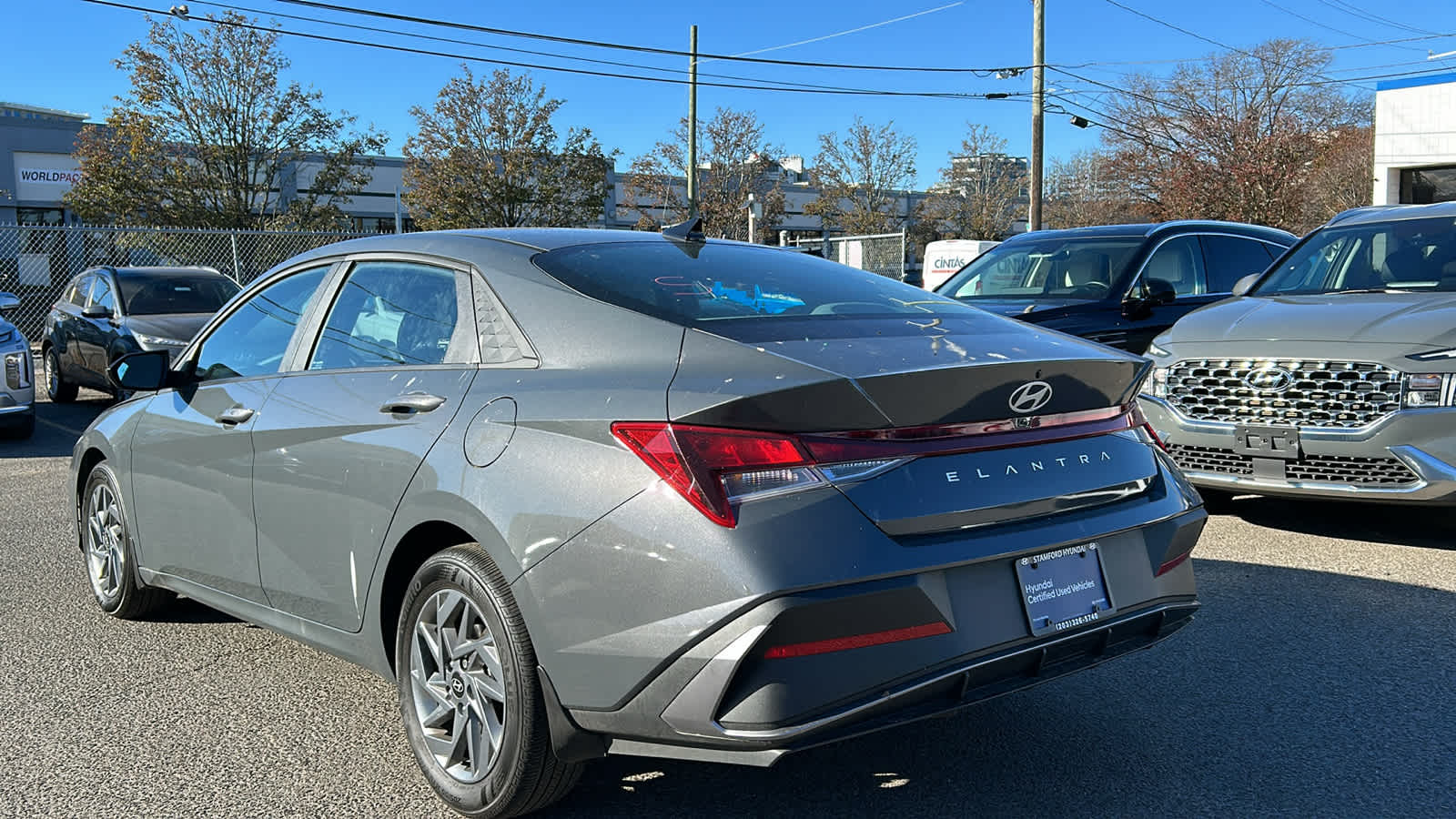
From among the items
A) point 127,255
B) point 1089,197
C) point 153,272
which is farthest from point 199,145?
point 1089,197

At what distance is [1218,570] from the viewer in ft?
18.6

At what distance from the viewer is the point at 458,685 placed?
3.17 metres

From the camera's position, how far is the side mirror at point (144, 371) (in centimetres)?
455

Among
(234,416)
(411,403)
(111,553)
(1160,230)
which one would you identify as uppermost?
(1160,230)

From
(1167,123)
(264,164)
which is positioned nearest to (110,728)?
(264,164)

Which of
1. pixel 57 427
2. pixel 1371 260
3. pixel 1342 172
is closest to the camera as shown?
pixel 1371 260

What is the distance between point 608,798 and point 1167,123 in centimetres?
4885

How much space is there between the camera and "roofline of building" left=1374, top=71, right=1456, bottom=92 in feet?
114

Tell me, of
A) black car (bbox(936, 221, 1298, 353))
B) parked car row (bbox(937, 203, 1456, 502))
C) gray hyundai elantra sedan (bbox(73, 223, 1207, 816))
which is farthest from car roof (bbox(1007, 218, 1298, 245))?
gray hyundai elantra sedan (bbox(73, 223, 1207, 816))

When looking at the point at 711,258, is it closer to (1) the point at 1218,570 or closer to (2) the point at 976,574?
(2) the point at 976,574

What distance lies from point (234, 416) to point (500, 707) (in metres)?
1.76

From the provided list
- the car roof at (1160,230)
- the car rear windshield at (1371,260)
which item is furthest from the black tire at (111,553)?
the car roof at (1160,230)

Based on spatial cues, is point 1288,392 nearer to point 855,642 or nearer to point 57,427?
point 855,642

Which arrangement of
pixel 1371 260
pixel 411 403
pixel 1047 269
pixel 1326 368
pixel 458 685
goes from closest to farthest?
pixel 458 685
pixel 411 403
pixel 1326 368
pixel 1371 260
pixel 1047 269
